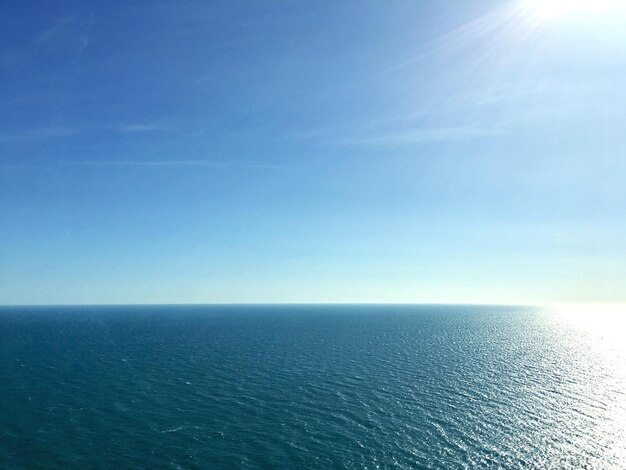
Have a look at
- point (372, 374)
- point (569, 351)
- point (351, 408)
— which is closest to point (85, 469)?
point (351, 408)

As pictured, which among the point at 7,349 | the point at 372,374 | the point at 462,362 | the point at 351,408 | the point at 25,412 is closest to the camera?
the point at 25,412

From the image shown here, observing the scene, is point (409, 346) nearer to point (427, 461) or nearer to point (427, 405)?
point (427, 405)

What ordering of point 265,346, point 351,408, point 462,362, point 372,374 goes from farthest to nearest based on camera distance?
point 265,346 < point 462,362 < point 372,374 < point 351,408

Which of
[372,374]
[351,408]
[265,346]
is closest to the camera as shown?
[351,408]

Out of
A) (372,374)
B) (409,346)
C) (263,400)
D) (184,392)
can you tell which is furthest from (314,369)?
(409,346)

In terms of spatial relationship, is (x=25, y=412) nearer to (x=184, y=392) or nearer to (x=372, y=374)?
(x=184, y=392)

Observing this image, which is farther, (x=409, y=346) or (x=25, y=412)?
(x=409, y=346)
